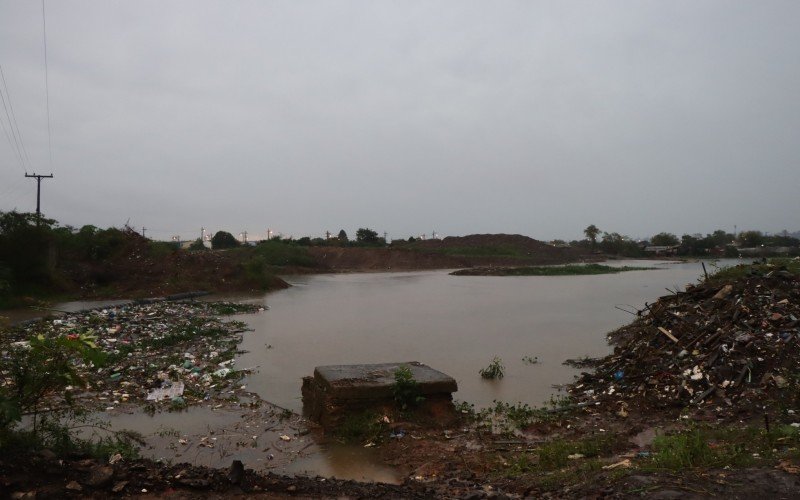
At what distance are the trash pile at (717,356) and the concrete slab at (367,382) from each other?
84.4 inches

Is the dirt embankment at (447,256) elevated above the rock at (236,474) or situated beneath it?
elevated above

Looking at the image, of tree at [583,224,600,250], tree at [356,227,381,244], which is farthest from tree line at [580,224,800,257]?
tree at [356,227,381,244]

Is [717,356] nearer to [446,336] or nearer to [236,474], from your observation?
[236,474]

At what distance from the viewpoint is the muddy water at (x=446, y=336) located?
8.66 metres

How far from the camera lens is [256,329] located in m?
14.2

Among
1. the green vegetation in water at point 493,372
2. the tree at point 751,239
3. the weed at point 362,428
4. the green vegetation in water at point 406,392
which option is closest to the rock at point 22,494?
the weed at point 362,428

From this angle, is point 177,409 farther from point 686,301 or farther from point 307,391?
point 686,301

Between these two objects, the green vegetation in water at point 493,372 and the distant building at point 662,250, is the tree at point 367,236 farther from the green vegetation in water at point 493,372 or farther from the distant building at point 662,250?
the green vegetation in water at point 493,372

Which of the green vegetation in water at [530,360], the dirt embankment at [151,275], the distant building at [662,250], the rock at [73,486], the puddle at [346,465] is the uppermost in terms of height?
the distant building at [662,250]

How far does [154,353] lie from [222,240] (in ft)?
185

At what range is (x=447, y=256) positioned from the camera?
181 ft

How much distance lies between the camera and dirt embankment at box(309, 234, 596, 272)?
51688 millimetres

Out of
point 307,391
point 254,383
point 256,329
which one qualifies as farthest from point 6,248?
point 307,391

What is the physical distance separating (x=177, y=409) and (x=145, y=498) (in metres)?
3.75
